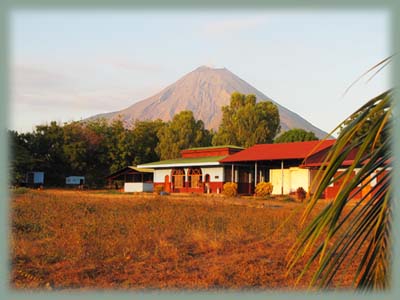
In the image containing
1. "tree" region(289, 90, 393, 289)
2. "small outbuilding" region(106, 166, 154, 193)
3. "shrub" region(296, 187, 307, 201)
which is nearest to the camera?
"tree" region(289, 90, 393, 289)

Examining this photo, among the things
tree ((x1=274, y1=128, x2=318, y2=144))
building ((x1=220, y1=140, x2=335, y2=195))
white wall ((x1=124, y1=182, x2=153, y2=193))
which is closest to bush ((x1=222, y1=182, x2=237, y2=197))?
building ((x1=220, y1=140, x2=335, y2=195))

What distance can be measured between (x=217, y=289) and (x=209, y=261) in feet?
5.62

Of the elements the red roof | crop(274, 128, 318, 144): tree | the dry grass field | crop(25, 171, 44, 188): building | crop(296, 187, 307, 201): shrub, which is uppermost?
crop(274, 128, 318, 144): tree

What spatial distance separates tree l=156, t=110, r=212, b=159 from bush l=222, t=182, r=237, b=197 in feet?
64.3

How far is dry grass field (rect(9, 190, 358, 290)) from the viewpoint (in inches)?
269

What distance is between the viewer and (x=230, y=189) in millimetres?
28891

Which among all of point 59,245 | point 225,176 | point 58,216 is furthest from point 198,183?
point 59,245

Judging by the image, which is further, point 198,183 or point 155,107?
point 155,107

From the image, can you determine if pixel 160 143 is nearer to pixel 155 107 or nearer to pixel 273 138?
pixel 273 138

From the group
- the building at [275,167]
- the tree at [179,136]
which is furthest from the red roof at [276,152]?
the tree at [179,136]

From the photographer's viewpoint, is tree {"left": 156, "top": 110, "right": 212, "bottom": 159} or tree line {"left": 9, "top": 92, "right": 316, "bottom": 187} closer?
tree line {"left": 9, "top": 92, "right": 316, "bottom": 187}

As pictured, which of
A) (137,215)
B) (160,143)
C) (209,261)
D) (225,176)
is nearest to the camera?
(209,261)

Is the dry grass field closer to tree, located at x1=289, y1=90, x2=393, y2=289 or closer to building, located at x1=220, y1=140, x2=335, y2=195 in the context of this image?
tree, located at x1=289, y1=90, x2=393, y2=289

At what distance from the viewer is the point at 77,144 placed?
4391 centimetres
